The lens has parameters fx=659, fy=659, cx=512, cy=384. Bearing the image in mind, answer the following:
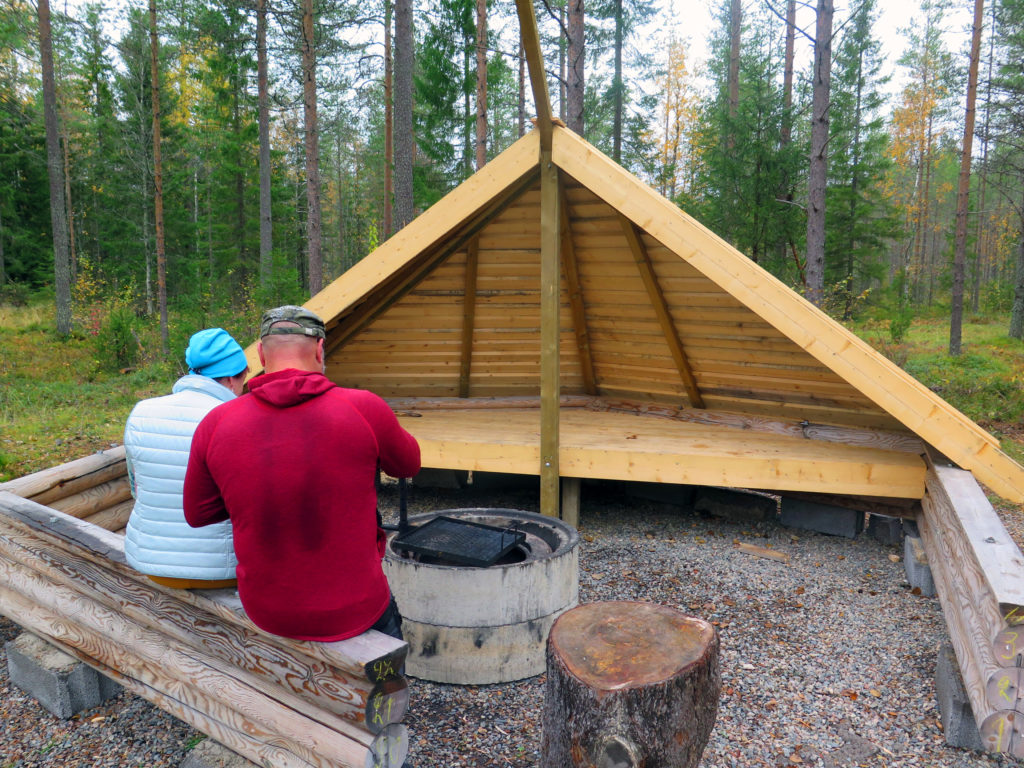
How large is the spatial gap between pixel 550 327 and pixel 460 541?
185 centimetres

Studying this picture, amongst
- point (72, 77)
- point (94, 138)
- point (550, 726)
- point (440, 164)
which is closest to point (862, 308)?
point (440, 164)

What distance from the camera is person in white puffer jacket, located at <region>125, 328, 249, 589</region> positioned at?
2316 millimetres

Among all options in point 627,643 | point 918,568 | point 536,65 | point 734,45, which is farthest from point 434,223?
point 734,45

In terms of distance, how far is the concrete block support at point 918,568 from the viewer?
4320 mm

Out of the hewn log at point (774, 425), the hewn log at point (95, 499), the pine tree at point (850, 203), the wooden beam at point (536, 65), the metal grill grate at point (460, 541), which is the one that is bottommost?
the metal grill grate at point (460, 541)

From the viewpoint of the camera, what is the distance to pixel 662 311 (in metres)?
5.84

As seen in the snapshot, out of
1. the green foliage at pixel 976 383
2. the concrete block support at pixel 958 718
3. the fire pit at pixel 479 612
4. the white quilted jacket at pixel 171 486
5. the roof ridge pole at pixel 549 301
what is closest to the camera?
the white quilted jacket at pixel 171 486

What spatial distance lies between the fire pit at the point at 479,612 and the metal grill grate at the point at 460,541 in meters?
0.07

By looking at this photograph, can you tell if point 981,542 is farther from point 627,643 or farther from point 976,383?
point 976,383

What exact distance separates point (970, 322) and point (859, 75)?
8169 mm

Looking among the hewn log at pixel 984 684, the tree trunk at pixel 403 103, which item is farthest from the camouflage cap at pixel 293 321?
the tree trunk at pixel 403 103

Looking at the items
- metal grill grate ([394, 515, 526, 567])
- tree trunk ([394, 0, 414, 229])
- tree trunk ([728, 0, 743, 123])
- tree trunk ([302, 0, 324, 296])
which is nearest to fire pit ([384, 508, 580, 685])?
metal grill grate ([394, 515, 526, 567])

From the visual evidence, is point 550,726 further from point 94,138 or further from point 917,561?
point 94,138

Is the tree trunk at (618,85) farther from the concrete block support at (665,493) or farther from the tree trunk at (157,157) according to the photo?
the concrete block support at (665,493)
